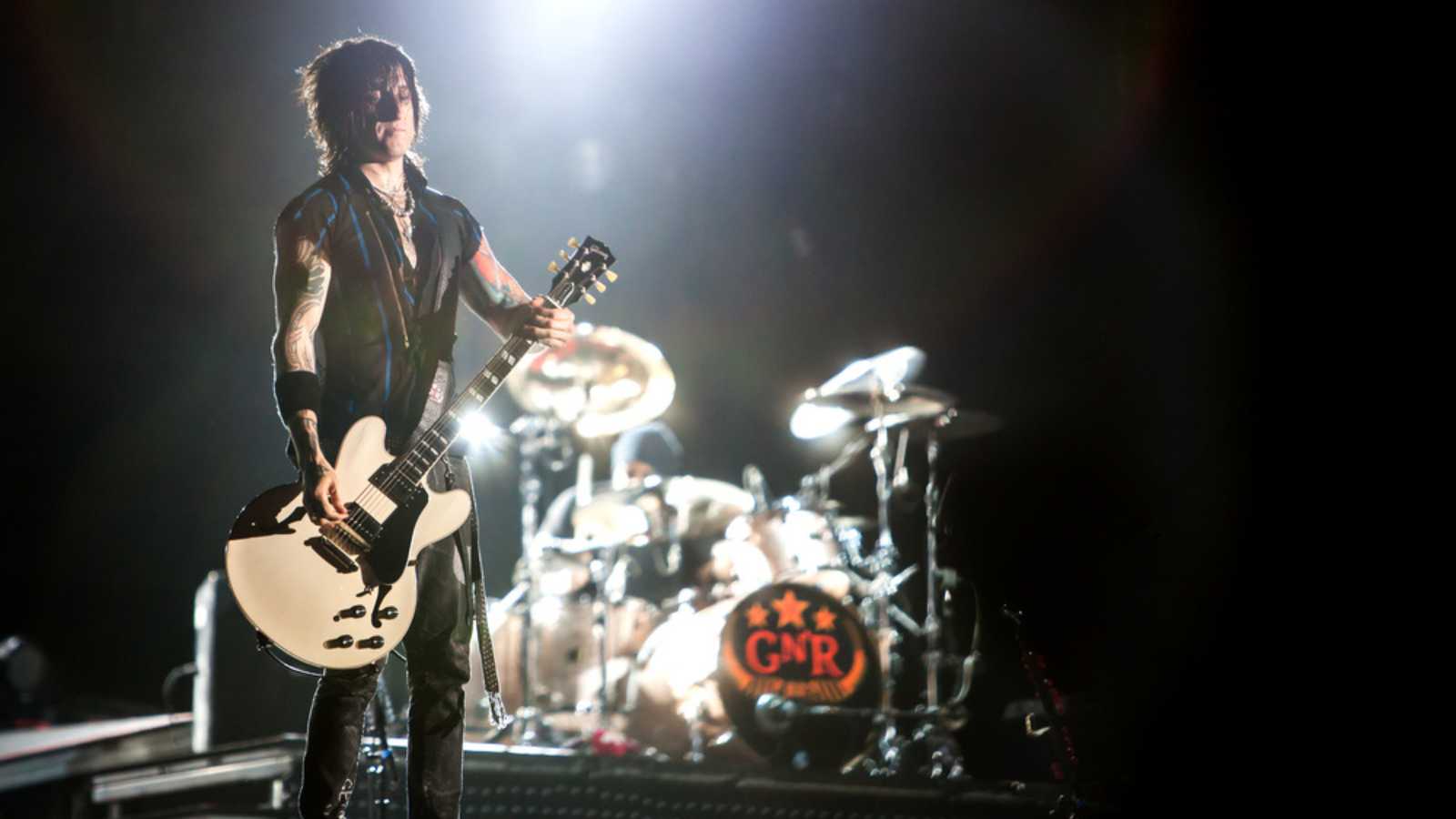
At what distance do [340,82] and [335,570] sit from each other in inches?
41.8

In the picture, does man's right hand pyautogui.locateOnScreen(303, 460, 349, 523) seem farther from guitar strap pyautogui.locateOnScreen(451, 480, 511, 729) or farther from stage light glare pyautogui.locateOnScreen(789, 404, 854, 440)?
stage light glare pyautogui.locateOnScreen(789, 404, 854, 440)

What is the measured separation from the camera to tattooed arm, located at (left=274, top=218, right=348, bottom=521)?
7.73 feet

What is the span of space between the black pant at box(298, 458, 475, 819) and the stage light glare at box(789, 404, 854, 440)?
3.40 meters

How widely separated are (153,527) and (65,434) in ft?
2.56

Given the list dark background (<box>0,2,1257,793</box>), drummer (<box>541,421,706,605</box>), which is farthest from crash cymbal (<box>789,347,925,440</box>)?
drummer (<box>541,421,706,605</box>)

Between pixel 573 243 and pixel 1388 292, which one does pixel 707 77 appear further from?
pixel 573 243

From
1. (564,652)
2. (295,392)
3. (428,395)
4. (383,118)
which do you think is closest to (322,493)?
(295,392)

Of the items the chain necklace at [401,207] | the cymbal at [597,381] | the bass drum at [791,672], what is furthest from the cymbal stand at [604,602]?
the chain necklace at [401,207]

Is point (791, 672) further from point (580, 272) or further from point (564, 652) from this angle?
point (580, 272)

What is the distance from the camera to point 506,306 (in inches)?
106

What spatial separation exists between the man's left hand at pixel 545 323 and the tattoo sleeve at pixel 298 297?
412mm

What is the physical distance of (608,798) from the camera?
4.24 meters

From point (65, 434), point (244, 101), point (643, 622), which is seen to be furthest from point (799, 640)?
point (65, 434)

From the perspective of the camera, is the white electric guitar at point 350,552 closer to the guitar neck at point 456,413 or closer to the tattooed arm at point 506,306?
the guitar neck at point 456,413
